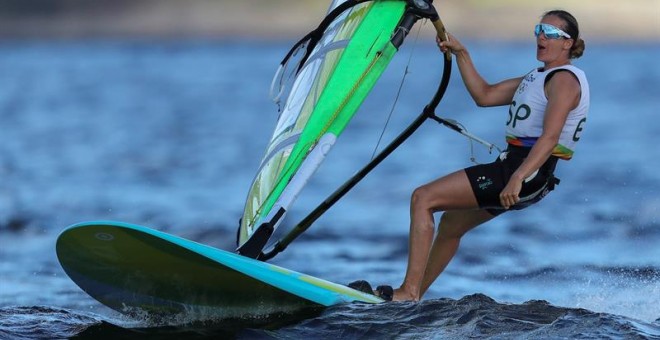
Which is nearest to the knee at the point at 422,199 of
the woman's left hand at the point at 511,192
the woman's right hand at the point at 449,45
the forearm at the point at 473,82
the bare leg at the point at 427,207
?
the bare leg at the point at 427,207

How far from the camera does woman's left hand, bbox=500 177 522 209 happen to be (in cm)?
691

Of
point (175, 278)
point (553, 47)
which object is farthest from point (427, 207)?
point (175, 278)

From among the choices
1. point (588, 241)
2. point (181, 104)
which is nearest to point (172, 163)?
point (588, 241)

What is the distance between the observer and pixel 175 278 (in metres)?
7.09

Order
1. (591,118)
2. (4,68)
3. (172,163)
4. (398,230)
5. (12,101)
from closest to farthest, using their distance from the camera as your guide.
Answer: (398,230)
(172,163)
(591,118)
(12,101)
(4,68)

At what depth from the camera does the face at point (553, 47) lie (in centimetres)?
709

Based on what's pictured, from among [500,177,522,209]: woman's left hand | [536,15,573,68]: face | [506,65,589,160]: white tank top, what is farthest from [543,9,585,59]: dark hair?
[500,177,522,209]: woman's left hand

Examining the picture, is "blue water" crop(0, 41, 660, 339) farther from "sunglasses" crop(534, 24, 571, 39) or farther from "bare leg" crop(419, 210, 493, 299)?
"sunglasses" crop(534, 24, 571, 39)

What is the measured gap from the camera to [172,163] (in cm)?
2267

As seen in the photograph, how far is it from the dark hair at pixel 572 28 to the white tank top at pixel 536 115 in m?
0.13

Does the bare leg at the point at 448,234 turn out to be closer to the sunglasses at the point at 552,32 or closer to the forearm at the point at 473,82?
the forearm at the point at 473,82

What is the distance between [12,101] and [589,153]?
81.7ft

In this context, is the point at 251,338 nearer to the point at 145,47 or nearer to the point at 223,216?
the point at 223,216

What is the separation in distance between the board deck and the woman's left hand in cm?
106
